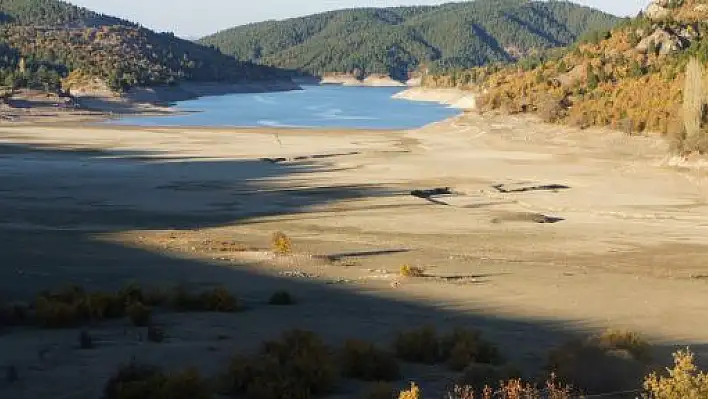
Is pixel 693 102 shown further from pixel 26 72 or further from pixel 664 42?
pixel 26 72

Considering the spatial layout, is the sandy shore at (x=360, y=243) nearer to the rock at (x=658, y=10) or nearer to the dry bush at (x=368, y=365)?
the dry bush at (x=368, y=365)

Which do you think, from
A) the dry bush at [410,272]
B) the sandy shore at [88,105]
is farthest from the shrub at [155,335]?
the sandy shore at [88,105]

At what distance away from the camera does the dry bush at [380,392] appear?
1035 cm

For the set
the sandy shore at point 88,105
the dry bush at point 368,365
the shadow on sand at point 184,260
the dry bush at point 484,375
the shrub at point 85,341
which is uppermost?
the dry bush at point 484,375

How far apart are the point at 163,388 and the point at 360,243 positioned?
15639mm

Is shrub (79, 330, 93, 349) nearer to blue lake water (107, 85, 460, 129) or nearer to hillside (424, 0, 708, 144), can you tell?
hillside (424, 0, 708, 144)

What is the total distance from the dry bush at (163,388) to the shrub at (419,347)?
3372mm

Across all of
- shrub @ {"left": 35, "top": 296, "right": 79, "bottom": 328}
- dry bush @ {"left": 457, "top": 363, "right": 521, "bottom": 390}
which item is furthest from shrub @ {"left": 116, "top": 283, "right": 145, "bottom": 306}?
dry bush @ {"left": 457, "top": 363, "right": 521, "bottom": 390}

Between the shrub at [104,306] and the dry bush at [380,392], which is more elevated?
the dry bush at [380,392]

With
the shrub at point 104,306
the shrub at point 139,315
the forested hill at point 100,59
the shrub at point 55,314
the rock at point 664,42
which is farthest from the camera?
the forested hill at point 100,59

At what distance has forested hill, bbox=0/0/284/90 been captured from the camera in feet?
397

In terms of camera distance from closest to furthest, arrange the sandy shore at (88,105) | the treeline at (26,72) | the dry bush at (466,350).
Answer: the dry bush at (466,350) → the sandy shore at (88,105) → the treeline at (26,72)

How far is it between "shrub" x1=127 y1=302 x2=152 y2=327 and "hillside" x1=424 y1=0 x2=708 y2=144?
4253cm

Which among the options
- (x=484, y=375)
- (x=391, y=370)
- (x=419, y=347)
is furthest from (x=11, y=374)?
(x=484, y=375)
